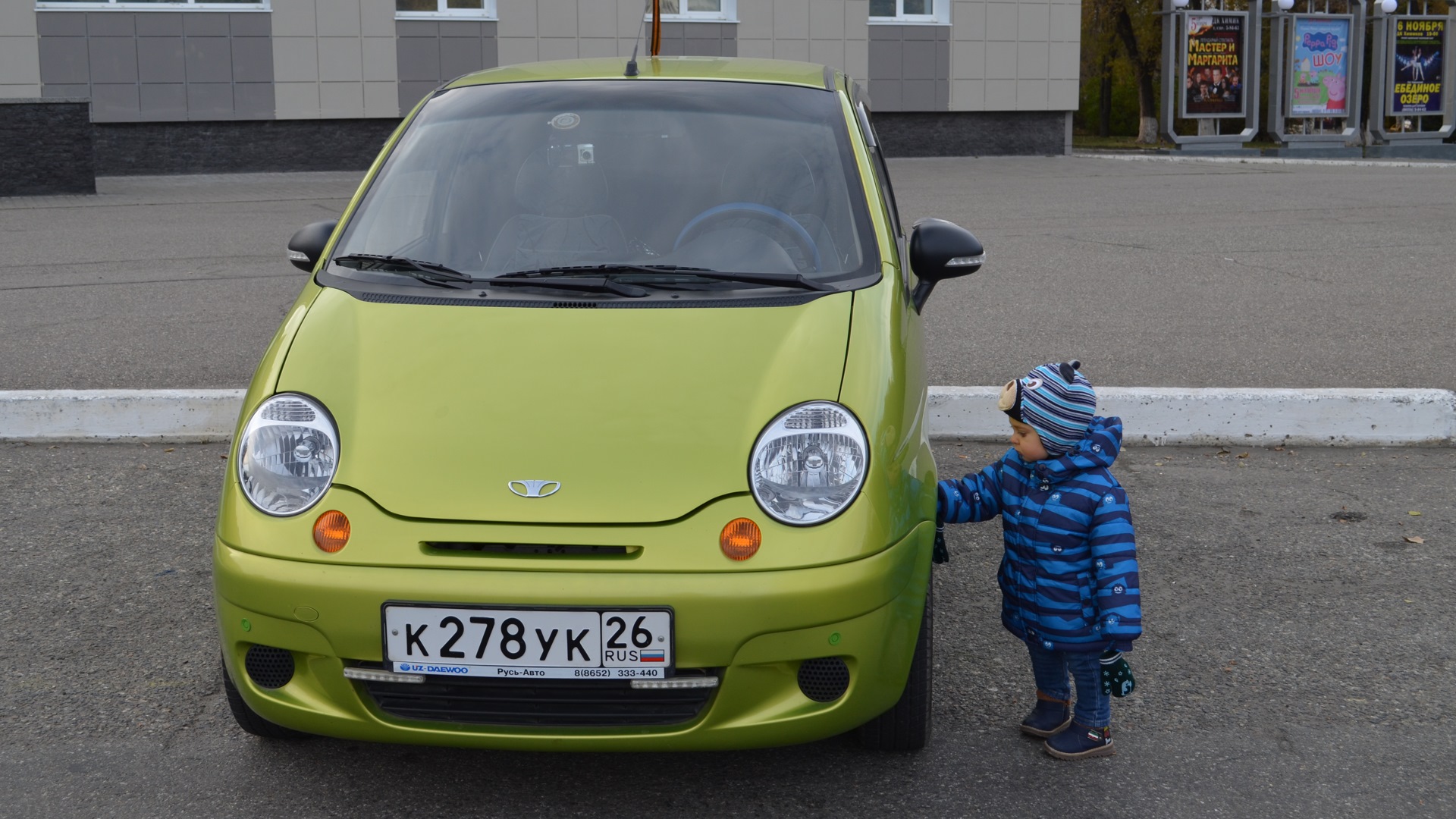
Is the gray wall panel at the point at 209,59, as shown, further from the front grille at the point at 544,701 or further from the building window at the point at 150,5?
the front grille at the point at 544,701

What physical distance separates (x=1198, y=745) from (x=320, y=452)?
2.00 metres

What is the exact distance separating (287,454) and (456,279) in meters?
0.73

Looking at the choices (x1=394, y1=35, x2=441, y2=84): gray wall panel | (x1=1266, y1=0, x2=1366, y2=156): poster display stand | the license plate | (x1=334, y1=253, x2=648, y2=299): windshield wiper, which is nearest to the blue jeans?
the license plate

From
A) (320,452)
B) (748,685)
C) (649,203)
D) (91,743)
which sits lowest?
(91,743)

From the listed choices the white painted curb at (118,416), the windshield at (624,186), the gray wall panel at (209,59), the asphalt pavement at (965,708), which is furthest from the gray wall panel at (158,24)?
the windshield at (624,186)

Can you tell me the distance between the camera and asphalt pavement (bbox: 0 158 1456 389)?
21.5ft

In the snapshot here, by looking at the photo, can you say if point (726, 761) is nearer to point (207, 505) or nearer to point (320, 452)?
point (320, 452)

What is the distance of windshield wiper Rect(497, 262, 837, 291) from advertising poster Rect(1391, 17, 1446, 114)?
92.9 feet

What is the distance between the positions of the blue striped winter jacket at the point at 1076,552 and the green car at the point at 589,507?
0.24 meters

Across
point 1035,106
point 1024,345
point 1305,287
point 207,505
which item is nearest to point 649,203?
point 207,505

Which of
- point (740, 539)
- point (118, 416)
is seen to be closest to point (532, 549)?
point (740, 539)

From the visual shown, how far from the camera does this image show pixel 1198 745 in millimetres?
3004

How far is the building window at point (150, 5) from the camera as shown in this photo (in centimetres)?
1805

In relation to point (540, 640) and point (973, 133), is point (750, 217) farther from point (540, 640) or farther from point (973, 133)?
point (973, 133)
